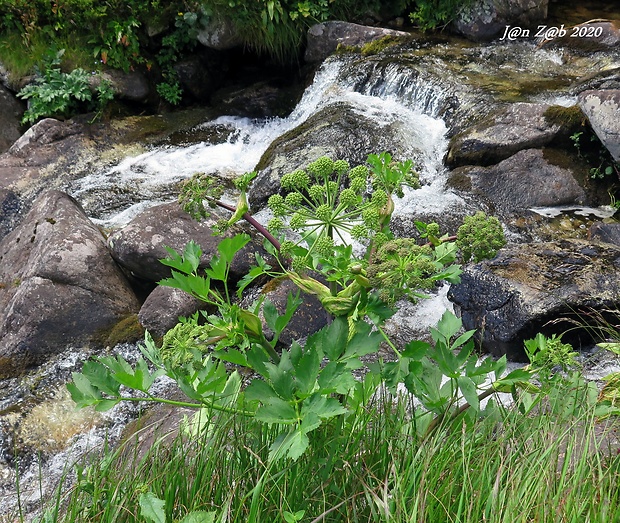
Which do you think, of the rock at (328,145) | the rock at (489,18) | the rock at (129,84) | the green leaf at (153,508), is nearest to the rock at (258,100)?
the rock at (129,84)

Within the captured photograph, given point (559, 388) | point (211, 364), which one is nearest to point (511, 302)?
point (559, 388)

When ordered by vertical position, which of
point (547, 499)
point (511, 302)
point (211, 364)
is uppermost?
point (211, 364)

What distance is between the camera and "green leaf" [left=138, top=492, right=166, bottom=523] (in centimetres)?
181

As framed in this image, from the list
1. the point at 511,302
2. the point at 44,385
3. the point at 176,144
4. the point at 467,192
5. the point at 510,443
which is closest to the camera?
the point at 510,443

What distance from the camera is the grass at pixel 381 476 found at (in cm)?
184

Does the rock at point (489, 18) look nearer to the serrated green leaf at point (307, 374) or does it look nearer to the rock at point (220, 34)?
the rock at point (220, 34)

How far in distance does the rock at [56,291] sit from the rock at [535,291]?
282 cm

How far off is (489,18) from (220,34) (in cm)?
407

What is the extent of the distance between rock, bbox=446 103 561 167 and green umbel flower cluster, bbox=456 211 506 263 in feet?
17.5

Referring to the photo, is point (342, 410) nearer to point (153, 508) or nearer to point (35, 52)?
point (153, 508)

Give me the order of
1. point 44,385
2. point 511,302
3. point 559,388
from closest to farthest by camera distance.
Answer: point 559,388 < point 511,302 < point 44,385

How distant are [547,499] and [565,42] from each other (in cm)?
899

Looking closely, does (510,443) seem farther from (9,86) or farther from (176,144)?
(9,86)

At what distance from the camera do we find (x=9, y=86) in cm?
933
